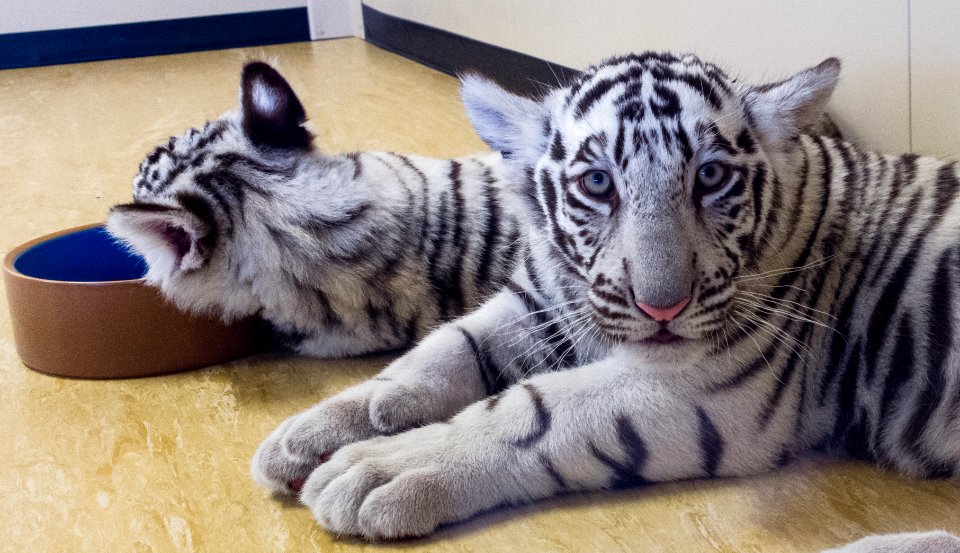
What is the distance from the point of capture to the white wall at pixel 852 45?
2.10 meters

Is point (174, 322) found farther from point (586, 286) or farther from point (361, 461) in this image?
point (586, 286)

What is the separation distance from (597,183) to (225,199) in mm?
804

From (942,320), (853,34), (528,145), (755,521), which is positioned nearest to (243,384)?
(528,145)

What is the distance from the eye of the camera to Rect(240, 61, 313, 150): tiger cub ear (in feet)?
6.63

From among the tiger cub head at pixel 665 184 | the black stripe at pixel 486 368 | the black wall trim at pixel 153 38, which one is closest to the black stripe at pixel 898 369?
the tiger cub head at pixel 665 184

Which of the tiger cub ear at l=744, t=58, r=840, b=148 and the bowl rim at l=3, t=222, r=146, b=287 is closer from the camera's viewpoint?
the tiger cub ear at l=744, t=58, r=840, b=148

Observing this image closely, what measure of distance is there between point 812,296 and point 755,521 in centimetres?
37

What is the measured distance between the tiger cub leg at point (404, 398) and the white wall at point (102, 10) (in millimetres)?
5941

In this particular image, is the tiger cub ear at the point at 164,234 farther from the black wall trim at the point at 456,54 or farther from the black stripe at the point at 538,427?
the black wall trim at the point at 456,54

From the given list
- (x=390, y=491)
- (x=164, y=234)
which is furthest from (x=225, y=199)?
(x=390, y=491)

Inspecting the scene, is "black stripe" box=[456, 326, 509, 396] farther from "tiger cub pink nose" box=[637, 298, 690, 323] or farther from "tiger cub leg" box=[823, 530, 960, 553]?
"tiger cub leg" box=[823, 530, 960, 553]

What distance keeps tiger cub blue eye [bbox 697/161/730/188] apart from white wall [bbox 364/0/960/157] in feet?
2.93

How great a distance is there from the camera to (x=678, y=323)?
4.66 ft

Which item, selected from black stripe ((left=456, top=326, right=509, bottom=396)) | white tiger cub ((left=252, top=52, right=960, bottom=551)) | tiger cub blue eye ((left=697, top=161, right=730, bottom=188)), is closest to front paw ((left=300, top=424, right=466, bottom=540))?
white tiger cub ((left=252, top=52, right=960, bottom=551))
